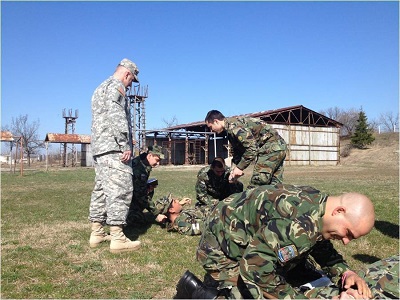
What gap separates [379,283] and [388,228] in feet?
12.1

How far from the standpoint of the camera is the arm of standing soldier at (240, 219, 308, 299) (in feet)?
7.53

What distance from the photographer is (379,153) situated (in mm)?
46688

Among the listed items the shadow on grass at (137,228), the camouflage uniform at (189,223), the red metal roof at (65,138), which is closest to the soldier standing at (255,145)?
the camouflage uniform at (189,223)

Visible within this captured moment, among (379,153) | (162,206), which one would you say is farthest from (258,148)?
(379,153)

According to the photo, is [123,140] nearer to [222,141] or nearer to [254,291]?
[254,291]

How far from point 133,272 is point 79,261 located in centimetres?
84

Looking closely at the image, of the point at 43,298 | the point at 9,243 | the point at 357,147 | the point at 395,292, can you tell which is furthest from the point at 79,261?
the point at 357,147

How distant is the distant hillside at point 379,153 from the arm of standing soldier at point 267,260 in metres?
43.8

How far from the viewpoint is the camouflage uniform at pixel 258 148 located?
549cm

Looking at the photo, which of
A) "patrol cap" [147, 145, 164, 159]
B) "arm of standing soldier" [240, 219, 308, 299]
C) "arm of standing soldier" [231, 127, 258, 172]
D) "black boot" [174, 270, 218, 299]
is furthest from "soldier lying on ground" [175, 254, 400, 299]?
"patrol cap" [147, 145, 164, 159]

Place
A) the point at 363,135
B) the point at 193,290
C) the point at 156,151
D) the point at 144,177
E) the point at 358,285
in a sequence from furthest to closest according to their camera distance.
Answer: the point at 363,135
the point at 156,151
the point at 144,177
the point at 193,290
the point at 358,285

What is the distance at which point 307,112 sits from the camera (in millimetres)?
39938

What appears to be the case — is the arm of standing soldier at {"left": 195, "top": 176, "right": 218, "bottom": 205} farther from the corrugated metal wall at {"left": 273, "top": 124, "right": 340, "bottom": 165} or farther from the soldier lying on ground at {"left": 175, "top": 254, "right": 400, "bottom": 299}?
the corrugated metal wall at {"left": 273, "top": 124, "right": 340, "bottom": 165}

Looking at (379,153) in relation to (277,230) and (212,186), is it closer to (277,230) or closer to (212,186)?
(212,186)
